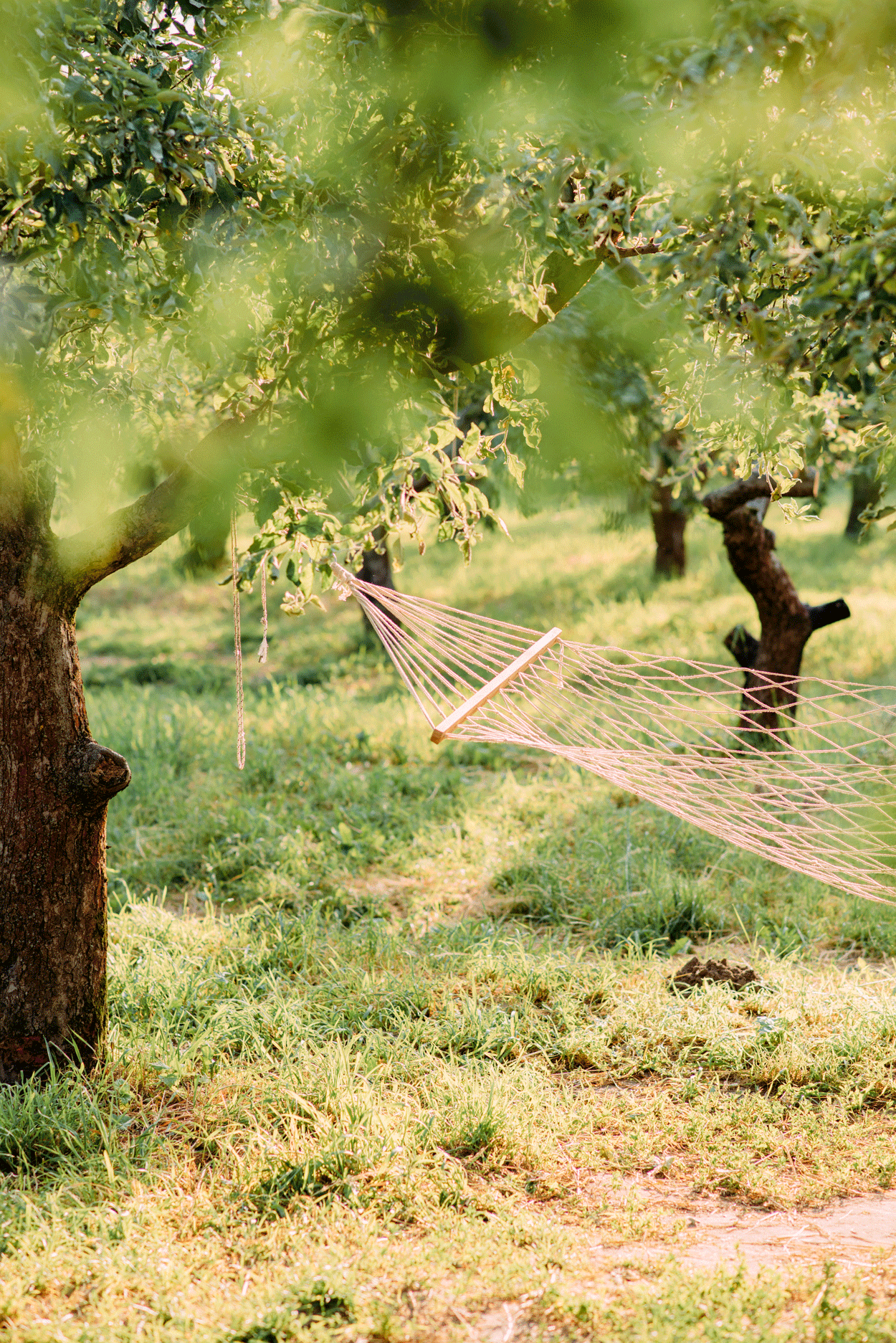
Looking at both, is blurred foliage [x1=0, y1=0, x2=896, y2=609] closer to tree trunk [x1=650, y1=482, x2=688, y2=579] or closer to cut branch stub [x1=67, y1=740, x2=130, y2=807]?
cut branch stub [x1=67, y1=740, x2=130, y2=807]

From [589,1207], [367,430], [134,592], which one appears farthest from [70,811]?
[134,592]

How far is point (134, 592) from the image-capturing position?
39.3 ft

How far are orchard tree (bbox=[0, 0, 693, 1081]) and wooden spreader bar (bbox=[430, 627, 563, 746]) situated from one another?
533mm

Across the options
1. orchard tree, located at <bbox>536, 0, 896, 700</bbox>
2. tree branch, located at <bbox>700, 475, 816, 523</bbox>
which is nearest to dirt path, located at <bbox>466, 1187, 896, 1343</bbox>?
orchard tree, located at <bbox>536, 0, 896, 700</bbox>

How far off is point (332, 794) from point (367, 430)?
2819mm

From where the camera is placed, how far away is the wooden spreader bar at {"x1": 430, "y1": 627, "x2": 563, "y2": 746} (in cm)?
281

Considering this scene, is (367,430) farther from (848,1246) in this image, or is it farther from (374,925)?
(848,1246)

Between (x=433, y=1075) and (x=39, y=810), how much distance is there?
4.12 ft

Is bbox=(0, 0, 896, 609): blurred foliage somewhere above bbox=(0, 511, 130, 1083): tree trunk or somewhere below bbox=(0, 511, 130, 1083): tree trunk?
above

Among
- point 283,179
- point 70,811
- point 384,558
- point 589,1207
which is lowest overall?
point 589,1207

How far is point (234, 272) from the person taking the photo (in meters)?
2.21

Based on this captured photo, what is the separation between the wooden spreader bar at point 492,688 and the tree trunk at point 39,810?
85 cm

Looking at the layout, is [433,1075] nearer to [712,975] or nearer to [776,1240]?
[776,1240]

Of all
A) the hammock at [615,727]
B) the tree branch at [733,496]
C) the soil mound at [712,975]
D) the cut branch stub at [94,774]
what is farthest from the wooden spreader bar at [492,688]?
the tree branch at [733,496]
